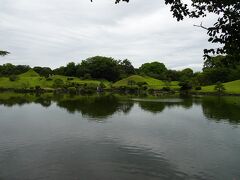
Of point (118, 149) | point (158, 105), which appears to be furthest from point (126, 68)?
point (118, 149)

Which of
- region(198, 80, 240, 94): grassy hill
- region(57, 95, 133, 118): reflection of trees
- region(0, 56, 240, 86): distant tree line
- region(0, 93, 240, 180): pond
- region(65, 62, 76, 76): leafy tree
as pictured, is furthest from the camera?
region(65, 62, 76, 76): leafy tree

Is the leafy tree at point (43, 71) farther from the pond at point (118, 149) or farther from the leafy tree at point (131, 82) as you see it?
the pond at point (118, 149)

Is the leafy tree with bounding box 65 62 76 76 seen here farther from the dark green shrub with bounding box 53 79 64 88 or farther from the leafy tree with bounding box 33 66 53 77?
the dark green shrub with bounding box 53 79 64 88

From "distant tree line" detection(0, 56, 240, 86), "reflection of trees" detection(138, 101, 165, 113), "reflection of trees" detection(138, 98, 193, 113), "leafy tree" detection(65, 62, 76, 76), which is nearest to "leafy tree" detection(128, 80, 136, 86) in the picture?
"distant tree line" detection(0, 56, 240, 86)

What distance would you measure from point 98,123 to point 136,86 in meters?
92.3

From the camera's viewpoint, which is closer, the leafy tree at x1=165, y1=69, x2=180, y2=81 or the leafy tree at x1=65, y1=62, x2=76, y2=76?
the leafy tree at x1=65, y1=62, x2=76, y2=76

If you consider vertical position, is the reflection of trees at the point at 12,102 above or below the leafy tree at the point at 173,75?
below

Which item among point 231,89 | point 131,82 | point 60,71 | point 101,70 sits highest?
point 60,71

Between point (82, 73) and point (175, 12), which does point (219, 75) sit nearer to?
point (82, 73)

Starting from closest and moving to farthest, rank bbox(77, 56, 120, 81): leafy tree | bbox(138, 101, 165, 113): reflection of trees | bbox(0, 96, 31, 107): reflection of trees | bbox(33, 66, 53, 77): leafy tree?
bbox(138, 101, 165, 113): reflection of trees
bbox(0, 96, 31, 107): reflection of trees
bbox(77, 56, 120, 81): leafy tree
bbox(33, 66, 53, 77): leafy tree

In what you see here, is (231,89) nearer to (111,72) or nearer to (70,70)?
(111,72)

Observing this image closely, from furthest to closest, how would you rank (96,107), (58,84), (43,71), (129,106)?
(43,71)
(58,84)
(129,106)
(96,107)

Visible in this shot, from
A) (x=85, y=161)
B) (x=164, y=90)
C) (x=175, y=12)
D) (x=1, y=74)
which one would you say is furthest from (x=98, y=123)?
(x=1, y=74)

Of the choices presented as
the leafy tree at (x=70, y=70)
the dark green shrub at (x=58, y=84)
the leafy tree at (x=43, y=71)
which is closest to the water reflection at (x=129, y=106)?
the dark green shrub at (x=58, y=84)
